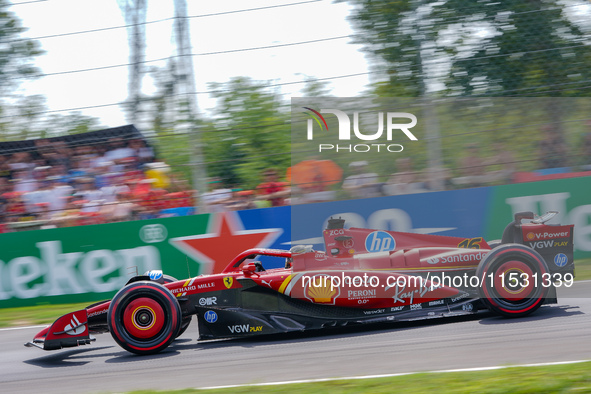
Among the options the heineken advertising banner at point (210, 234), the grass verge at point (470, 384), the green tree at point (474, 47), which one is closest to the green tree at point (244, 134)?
the heineken advertising banner at point (210, 234)

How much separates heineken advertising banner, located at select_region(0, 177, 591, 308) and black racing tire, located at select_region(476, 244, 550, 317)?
2653 mm

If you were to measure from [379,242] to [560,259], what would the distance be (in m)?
1.73

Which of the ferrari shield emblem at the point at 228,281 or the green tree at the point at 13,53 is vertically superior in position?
the green tree at the point at 13,53

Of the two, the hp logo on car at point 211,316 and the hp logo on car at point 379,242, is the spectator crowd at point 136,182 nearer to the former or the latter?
the hp logo on car at point 379,242

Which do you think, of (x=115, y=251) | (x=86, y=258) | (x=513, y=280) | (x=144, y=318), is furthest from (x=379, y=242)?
(x=86, y=258)

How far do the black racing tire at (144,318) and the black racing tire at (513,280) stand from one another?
9.18ft

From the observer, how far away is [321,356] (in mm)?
5113

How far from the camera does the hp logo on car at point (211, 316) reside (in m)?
5.73

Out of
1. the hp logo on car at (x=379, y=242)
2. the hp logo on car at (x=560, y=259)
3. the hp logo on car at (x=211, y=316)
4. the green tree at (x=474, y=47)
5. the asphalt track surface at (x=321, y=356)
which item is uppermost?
the green tree at (x=474, y=47)

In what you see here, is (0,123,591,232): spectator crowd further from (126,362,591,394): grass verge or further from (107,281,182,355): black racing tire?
(126,362,591,394): grass verge

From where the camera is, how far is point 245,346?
18.8 ft

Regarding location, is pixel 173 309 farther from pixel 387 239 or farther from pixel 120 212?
pixel 120 212

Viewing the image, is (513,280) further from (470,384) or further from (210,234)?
(210,234)

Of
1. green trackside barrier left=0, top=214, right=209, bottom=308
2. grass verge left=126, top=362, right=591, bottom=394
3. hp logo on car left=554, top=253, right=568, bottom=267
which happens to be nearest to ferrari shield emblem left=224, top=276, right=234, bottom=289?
grass verge left=126, top=362, right=591, bottom=394
